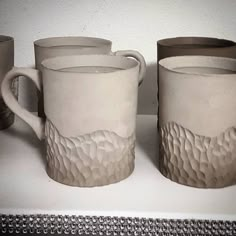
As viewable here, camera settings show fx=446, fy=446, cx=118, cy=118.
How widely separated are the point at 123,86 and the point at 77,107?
0.16 feet

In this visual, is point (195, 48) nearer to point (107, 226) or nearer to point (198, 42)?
point (198, 42)

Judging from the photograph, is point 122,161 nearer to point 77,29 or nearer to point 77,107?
point 77,107

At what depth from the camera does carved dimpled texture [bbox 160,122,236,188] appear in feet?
1.38

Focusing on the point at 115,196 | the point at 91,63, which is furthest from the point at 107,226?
the point at 91,63

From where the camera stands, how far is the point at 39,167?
48 cm

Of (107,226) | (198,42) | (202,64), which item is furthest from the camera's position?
(198,42)

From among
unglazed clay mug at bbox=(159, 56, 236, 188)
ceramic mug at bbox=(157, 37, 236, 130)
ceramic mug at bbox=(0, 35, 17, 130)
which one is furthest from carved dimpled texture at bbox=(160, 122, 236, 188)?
ceramic mug at bbox=(0, 35, 17, 130)

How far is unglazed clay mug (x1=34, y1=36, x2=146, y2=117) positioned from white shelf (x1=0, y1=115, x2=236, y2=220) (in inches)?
4.6

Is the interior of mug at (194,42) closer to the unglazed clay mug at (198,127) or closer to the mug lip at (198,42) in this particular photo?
the mug lip at (198,42)

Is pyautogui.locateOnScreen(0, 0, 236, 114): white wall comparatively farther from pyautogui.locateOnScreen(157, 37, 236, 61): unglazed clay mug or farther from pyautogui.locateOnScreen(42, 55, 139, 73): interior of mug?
pyautogui.locateOnScreen(42, 55, 139, 73): interior of mug

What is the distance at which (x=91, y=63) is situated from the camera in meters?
0.48

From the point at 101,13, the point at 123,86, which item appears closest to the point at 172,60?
the point at 123,86

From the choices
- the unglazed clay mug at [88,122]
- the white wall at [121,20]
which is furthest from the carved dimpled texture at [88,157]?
the white wall at [121,20]

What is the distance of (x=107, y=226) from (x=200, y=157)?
0.11m
